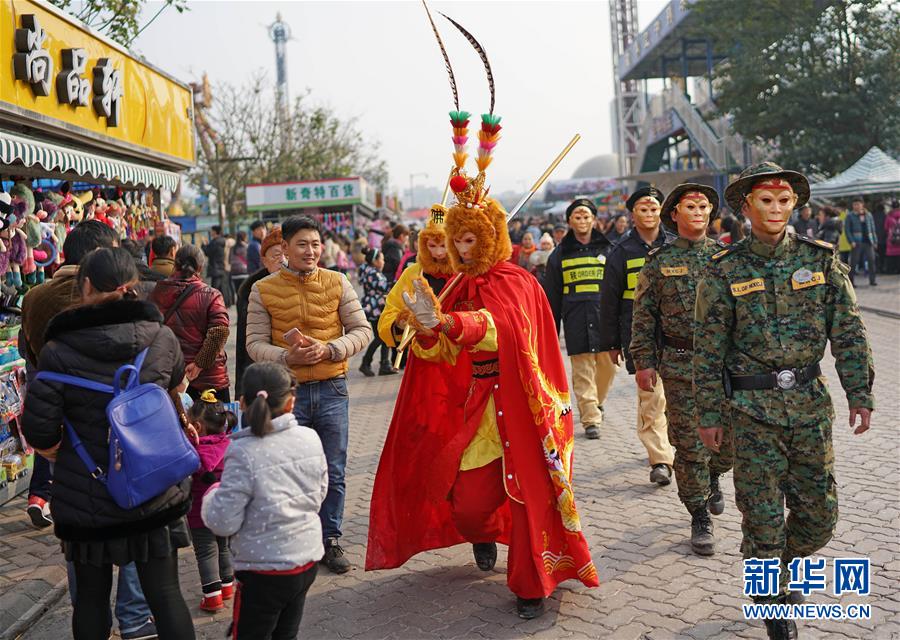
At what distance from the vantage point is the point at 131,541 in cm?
387

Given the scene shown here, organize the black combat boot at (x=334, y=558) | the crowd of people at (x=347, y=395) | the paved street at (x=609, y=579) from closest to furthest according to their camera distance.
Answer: the crowd of people at (x=347, y=395), the paved street at (x=609, y=579), the black combat boot at (x=334, y=558)

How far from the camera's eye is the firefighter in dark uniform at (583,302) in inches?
333

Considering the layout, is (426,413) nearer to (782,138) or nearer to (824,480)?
(824,480)

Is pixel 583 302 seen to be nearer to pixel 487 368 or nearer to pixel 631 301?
pixel 631 301

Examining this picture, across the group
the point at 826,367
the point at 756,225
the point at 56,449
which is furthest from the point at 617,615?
the point at 826,367

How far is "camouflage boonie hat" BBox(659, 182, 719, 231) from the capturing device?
18.9 feet

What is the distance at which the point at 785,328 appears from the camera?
4.11 m

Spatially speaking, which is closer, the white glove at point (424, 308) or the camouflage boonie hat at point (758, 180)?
the camouflage boonie hat at point (758, 180)

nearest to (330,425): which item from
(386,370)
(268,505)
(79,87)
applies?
(268,505)

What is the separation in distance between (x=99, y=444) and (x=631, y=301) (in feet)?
13.7

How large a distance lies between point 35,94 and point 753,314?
6220 mm

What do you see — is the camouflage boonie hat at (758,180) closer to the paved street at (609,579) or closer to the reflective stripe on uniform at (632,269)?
the paved street at (609,579)

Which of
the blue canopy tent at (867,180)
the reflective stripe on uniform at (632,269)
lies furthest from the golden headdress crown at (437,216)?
the blue canopy tent at (867,180)

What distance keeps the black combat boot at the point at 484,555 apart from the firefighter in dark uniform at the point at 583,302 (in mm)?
3273
